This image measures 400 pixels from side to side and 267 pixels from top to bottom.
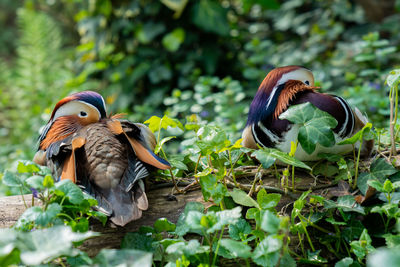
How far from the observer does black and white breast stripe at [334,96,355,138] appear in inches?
65.1

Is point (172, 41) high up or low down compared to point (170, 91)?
up

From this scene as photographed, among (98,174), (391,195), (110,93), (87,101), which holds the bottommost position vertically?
(110,93)

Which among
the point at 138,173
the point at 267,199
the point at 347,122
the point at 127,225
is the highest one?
the point at 347,122

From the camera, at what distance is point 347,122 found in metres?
1.66

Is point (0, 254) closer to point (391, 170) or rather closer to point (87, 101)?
point (87, 101)

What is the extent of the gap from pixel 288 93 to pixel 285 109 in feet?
0.25

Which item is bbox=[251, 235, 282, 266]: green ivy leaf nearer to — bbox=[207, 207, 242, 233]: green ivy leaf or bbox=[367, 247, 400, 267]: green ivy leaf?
bbox=[207, 207, 242, 233]: green ivy leaf

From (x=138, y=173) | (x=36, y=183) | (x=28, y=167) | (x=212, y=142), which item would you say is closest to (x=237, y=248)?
(x=212, y=142)

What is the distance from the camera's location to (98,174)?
1.55 m

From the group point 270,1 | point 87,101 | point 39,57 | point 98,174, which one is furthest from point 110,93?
point 98,174

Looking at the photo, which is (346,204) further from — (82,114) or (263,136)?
(82,114)

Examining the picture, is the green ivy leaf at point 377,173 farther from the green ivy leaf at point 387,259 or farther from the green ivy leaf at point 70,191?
the green ivy leaf at point 70,191

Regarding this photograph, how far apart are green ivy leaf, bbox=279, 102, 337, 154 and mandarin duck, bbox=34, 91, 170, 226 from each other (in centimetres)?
53

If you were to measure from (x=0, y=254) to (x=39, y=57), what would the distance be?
4755mm
